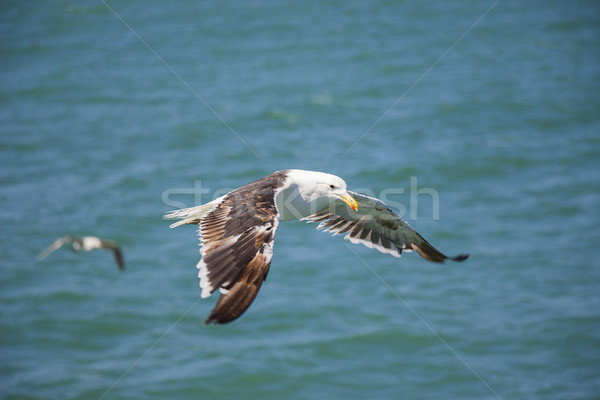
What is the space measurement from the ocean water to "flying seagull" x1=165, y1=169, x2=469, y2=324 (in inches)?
292

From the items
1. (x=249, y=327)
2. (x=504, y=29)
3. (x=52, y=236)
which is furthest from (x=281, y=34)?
(x=249, y=327)

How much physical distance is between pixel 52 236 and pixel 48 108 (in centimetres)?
1036

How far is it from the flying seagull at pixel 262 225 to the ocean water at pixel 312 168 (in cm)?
742

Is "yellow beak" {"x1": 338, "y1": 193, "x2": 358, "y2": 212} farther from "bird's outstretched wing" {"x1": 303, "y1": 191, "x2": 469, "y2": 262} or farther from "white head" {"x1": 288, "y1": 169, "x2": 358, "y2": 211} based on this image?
"bird's outstretched wing" {"x1": 303, "y1": 191, "x2": 469, "y2": 262}

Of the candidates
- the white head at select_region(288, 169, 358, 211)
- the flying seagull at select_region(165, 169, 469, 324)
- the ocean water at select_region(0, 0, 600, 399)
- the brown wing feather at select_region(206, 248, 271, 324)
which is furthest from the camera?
the ocean water at select_region(0, 0, 600, 399)

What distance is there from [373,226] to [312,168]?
13.2 meters

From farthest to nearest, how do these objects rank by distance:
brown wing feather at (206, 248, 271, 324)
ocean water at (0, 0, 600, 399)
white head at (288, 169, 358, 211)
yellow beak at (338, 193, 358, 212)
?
ocean water at (0, 0, 600, 399)
white head at (288, 169, 358, 211)
yellow beak at (338, 193, 358, 212)
brown wing feather at (206, 248, 271, 324)

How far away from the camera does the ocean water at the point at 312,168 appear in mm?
17547

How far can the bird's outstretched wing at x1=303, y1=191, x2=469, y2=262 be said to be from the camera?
9680 millimetres

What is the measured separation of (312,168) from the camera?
23109mm

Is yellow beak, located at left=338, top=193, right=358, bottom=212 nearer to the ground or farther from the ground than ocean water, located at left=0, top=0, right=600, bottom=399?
farther from the ground

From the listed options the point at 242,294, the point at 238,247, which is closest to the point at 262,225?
the point at 238,247

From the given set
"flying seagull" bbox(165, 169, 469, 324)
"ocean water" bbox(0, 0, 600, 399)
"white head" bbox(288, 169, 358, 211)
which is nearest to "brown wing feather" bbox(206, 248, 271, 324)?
"flying seagull" bbox(165, 169, 469, 324)

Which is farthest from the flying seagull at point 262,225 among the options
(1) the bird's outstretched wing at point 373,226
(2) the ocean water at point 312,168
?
(2) the ocean water at point 312,168
